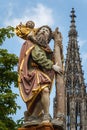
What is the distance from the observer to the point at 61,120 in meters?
6.75

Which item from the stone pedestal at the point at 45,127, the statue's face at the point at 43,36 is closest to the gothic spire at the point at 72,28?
the statue's face at the point at 43,36

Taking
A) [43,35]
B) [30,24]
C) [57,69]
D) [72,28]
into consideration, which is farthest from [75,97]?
[57,69]

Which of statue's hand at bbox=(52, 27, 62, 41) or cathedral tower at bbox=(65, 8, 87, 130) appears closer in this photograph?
statue's hand at bbox=(52, 27, 62, 41)

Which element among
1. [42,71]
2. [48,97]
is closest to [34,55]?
[42,71]

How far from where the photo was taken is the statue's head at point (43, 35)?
741cm

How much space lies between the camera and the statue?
674 cm

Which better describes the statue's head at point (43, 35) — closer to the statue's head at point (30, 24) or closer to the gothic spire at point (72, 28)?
the statue's head at point (30, 24)

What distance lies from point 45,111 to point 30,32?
143 cm

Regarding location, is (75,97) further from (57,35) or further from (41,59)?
(41,59)

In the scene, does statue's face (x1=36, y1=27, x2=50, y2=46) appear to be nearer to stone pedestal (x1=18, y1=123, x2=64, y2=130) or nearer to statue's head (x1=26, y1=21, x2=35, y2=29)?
statue's head (x1=26, y1=21, x2=35, y2=29)

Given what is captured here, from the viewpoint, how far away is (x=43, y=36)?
743 cm

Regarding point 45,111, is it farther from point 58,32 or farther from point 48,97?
point 58,32

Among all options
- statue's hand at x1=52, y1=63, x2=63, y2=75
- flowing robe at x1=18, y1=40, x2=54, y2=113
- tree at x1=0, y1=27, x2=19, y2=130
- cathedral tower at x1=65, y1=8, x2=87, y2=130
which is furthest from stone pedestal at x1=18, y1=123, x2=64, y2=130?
cathedral tower at x1=65, y1=8, x2=87, y2=130

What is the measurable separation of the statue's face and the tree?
7808 millimetres
